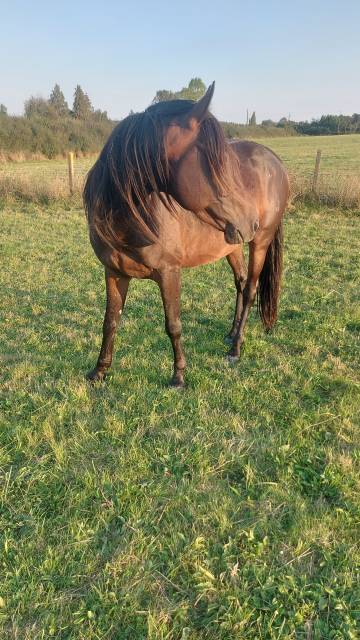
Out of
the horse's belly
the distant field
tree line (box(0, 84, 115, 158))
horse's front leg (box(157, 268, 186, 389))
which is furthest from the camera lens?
tree line (box(0, 84, 115, 158))

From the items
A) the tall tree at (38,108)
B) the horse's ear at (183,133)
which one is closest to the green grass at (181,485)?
the horse's ear at (183,133)

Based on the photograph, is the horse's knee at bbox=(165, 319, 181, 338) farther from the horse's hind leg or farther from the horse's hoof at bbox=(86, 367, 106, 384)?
the horse's hind leg

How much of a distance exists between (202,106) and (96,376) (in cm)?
221

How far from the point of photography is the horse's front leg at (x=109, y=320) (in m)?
3.49

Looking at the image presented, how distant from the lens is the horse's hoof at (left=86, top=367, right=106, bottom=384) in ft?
11.6

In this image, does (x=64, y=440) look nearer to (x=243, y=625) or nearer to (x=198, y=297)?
(x=243, y=625)

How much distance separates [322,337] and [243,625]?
3158 mm

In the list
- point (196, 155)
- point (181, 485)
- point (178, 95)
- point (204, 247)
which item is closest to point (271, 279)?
point (204, 247)

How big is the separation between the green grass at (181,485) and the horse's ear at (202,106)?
191 cm

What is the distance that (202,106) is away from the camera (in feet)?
7.52

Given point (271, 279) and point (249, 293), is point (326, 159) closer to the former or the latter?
point (271, 279)

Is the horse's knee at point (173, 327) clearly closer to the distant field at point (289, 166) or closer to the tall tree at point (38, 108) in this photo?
the distant field at point (289, 166)

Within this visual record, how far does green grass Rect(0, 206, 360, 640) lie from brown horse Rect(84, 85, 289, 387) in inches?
18.6

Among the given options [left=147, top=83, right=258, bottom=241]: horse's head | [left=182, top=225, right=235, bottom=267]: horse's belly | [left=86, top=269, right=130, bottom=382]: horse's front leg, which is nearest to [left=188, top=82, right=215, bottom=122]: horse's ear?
[left=147, top=83, right=258, bottom=241]: horse's head
